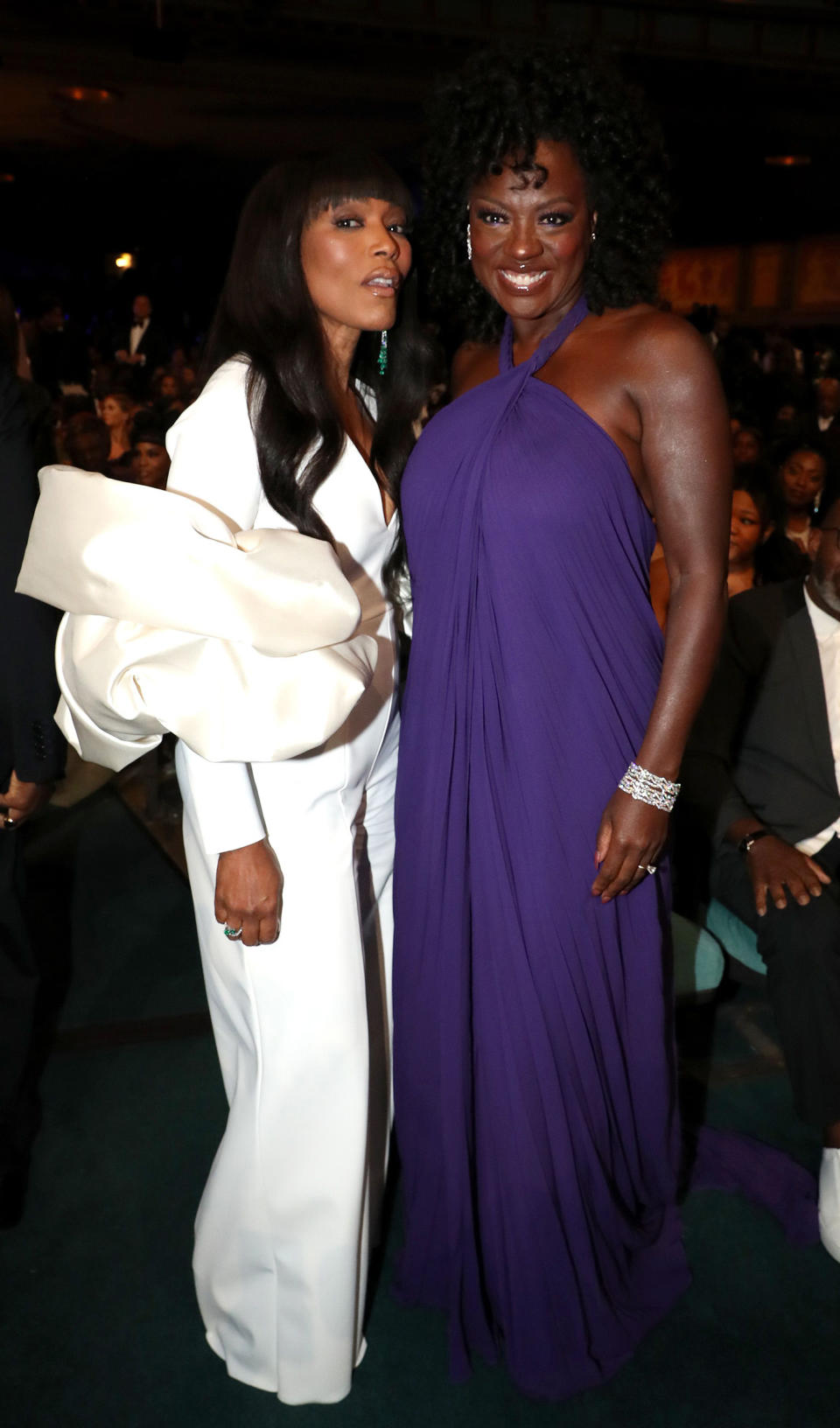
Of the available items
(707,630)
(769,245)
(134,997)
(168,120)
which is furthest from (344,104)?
(707,630)

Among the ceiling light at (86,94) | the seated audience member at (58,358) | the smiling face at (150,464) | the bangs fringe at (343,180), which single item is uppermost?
the ceiling light at (86,94)

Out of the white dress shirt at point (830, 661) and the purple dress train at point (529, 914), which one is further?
the white dress shirt at point (830, 661)

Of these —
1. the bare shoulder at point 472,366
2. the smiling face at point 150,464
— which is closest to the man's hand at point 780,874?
the bare shoulder at point 472,366

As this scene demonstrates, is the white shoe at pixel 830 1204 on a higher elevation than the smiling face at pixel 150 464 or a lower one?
lower

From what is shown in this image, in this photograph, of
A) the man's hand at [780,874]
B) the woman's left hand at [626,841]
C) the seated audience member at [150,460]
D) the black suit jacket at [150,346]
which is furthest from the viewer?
the black suit jacket at [150,346]

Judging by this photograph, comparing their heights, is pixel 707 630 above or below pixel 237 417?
below

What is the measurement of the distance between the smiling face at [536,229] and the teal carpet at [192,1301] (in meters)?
1.57

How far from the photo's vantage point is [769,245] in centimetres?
1412

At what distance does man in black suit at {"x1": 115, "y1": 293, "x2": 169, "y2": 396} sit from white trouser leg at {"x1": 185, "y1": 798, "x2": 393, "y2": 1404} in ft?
28.2

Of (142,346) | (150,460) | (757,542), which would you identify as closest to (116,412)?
(150,460)

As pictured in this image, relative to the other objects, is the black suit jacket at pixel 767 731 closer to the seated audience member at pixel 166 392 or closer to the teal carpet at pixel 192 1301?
the teal carpet at pixel 192 1301

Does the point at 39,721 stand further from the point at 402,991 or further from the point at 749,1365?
the point at 749,1365

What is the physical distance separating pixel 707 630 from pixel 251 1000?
0.78 meters

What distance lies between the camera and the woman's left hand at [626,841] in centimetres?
158
